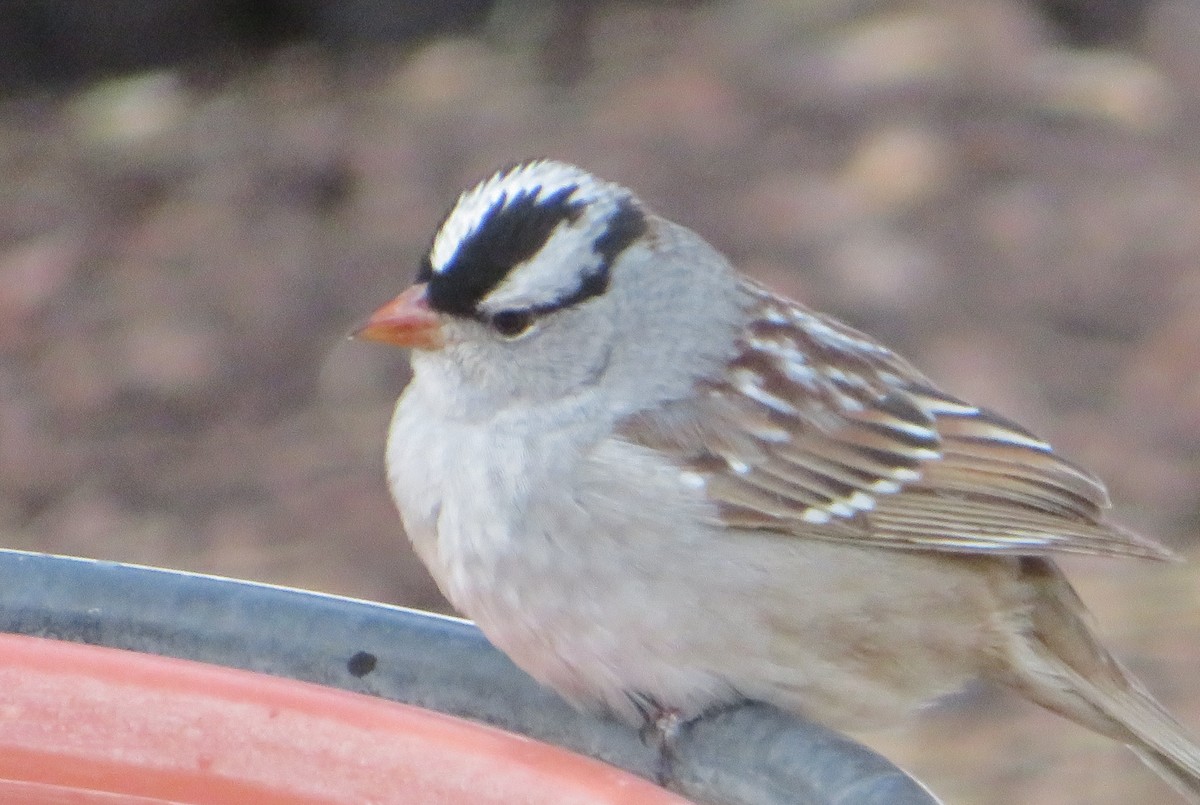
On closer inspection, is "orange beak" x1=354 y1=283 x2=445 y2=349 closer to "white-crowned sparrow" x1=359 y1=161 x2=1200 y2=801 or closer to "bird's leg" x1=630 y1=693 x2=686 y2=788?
"white-crowned sparrow" x1=359 y1=161 x2=1200 y2=801

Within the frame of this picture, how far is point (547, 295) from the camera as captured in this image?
121 inches

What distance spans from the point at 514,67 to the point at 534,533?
13.6 feet

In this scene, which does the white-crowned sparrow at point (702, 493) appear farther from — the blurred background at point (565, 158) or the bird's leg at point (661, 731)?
the blurred background at point (565, 158)

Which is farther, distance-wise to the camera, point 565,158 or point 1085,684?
point 565,158

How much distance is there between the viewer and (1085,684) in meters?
3.17

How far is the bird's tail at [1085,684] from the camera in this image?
3143mm

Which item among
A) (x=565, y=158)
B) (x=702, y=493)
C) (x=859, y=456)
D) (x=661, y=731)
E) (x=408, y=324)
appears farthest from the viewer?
(x=565, y=158)

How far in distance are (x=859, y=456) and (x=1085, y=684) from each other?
1.58 ft

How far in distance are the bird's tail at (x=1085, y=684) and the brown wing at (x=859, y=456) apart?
0.14 meters

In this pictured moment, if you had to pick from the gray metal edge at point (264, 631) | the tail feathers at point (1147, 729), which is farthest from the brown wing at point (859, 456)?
the gray metal edge at point (264, 631)

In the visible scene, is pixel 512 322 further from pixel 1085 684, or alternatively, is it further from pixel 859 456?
pixel 1085 684

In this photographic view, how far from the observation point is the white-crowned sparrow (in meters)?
2.75

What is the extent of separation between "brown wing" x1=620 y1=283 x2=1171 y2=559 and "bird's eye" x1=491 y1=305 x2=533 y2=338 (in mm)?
228

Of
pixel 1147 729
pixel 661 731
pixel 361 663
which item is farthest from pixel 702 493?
pixel 1147 729
